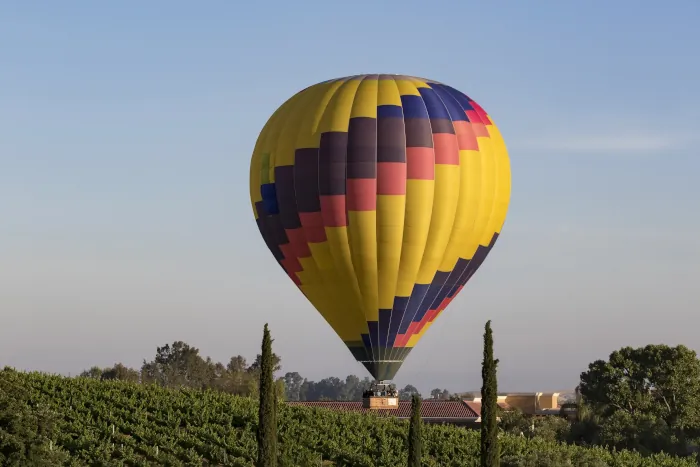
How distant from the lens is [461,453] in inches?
2899

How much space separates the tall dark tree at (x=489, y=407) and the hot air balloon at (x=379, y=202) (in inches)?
660

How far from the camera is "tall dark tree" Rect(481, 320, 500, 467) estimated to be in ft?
181

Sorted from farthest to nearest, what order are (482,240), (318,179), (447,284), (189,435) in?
(482,240) → (447,284) → (318,179) → (189,435)

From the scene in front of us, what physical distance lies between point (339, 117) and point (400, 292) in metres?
11.0

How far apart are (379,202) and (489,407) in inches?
783

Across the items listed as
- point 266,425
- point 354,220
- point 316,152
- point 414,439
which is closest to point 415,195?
point 354,220

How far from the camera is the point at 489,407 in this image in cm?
5534

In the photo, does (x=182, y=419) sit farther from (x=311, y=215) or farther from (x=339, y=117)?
(x=339, y=117)

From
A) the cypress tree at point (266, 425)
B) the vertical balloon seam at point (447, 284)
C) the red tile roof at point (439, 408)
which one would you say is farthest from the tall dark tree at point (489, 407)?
the red tile roof at point (439, 408)

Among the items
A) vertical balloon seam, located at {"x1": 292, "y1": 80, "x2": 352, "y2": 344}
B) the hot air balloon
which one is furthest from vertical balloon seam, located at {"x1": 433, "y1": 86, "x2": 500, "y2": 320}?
vertical balloon seam, located at {"x1": 292, "y1": 80, "x2": 352, "y2": 344}

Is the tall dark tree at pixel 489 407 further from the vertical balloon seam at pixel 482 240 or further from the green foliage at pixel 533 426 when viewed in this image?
the green foliage at pixel 533 426

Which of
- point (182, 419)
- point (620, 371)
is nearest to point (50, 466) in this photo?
point (182, 419)

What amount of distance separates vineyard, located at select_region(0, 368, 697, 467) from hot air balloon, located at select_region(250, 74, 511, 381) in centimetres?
546

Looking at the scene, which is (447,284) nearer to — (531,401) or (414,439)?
(414,439)
